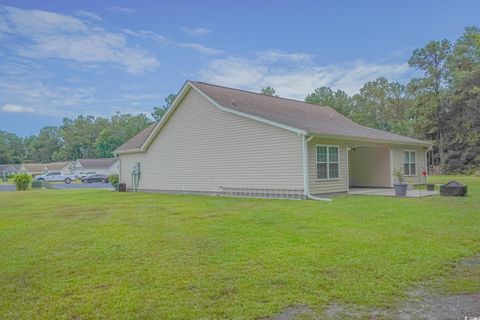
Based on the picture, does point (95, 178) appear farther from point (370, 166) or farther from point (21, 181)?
point (370, 166)

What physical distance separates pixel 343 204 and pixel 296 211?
2.01 meters

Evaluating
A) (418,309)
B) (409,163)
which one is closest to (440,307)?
(418,309)

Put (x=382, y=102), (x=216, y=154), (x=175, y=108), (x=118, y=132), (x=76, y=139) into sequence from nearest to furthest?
1. (x=216, y=154)
2. (x=175, y=108)
3. (x=382, y=102)
4. (x=118, y=132)
5. (x=76, y=139)

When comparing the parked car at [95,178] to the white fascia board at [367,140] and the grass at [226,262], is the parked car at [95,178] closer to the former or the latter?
the white fascia board at [367,140]

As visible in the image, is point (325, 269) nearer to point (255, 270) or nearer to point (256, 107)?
point (255, 270)

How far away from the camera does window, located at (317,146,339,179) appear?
533 inches

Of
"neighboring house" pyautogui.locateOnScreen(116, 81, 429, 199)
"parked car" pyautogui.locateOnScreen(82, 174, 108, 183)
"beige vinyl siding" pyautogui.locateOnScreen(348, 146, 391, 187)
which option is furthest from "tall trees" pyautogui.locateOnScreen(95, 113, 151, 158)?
"beige vinyl siding" pyautogui.locateOnScreen(348, 146, 391, 187)

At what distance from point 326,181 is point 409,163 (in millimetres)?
7075

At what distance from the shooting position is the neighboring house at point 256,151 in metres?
13.2

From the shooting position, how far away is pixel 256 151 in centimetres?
1402

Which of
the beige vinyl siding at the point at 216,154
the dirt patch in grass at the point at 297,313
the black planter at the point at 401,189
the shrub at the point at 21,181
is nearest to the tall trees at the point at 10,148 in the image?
the shrub at the point at 21,181

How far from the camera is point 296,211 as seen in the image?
31.4 ft

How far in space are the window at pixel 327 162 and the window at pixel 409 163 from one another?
18.9 ft

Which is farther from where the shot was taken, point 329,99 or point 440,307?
point 329,99
